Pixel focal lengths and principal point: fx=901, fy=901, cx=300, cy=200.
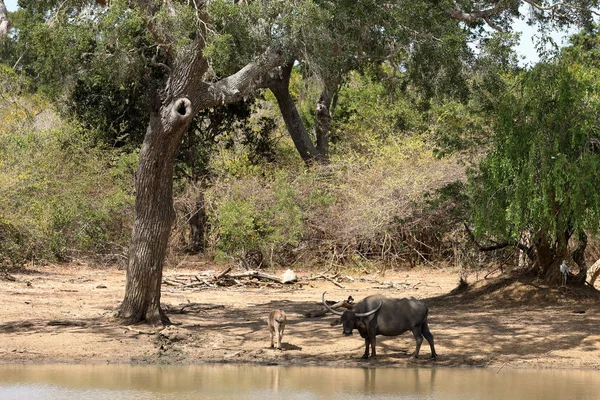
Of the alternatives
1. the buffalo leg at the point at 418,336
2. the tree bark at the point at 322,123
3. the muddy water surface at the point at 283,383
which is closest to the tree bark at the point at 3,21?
the muddy water surface at the point at 283,383

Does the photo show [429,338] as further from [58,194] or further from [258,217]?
[58,194]

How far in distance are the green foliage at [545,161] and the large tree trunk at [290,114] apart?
12.2 metres

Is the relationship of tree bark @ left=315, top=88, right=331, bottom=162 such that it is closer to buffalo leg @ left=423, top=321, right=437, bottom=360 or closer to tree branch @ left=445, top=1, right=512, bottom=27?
tree branch @ left=445, top=1, right=512, bottom=27

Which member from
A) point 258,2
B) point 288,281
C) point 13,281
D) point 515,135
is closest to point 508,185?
point 515,135

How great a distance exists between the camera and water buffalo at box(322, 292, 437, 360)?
41.2 ft

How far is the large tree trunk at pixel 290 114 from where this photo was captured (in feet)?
89.4

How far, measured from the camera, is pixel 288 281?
2189 cm

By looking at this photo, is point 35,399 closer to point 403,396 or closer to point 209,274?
point 403,396

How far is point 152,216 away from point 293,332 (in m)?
2.91

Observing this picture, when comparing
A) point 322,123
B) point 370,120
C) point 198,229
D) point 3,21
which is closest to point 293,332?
point 3,21

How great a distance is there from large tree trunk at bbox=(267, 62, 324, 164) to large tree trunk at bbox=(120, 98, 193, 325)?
523 inches

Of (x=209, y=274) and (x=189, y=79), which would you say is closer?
(x=189, y=79)

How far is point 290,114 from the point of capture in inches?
Result: 1098

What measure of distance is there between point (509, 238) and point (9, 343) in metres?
8.42
